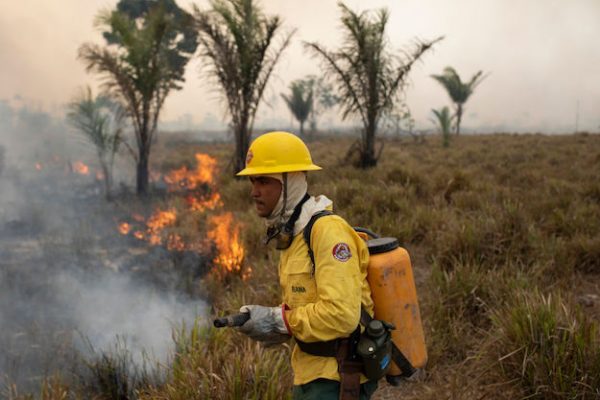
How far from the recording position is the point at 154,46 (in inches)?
406

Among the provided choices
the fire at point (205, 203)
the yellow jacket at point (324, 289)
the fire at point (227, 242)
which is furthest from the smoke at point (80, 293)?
the yellow jacket at point (324, 289)

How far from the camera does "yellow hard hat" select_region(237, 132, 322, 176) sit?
1.76m

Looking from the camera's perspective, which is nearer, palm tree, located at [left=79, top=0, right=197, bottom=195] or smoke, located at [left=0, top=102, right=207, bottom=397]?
smoke, located at [left=0, top=102, right=207, bottom=397]

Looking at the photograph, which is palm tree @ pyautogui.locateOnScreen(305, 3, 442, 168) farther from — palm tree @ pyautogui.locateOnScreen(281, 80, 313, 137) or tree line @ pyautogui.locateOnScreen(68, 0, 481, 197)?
palm tree @ pyautogui.locateOnScreen(281, 80, 313, 137)

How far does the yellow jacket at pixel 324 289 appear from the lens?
5.04 feet

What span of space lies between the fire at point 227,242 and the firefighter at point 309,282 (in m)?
3.31

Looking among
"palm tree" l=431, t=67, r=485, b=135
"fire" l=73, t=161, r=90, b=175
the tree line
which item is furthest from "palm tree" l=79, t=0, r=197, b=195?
"palm tree" l=431, t=67, r=485, b=135

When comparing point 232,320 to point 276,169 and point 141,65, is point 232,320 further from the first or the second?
point 141,65

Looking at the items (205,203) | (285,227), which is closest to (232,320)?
(285,227)

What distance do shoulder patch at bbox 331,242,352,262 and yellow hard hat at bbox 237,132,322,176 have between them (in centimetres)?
36

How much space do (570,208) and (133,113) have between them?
9.56m

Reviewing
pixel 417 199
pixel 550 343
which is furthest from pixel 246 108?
pixel 550 343

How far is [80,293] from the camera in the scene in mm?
4938

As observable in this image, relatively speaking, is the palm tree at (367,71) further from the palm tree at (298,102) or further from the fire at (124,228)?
the palm tree at (298,102)
